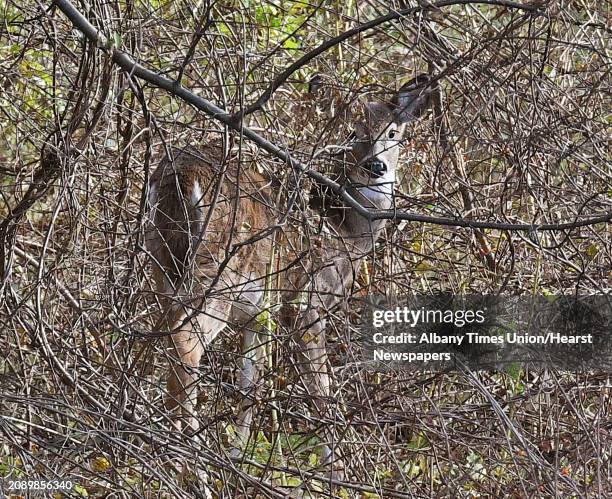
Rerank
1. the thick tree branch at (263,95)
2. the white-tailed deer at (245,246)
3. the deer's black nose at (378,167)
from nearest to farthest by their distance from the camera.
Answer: the thick tree branch at (263,95), the white-tailed deer at (245,246), the deer's black nose at (378,167)

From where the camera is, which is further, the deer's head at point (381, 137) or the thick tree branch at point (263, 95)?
the deer's head at point (381, 137)

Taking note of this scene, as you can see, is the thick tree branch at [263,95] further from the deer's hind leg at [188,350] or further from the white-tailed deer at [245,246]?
the deer's hind leg at [188,350]

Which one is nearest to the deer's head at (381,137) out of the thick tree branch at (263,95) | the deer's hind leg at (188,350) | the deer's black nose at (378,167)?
the deer's black nose at (378,167)

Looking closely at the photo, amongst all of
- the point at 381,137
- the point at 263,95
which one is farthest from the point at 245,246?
the point at 263,95

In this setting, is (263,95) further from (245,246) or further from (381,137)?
(381,137)

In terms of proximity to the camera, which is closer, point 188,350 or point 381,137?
point 188,350

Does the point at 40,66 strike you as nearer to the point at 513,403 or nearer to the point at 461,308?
the point at 461,308

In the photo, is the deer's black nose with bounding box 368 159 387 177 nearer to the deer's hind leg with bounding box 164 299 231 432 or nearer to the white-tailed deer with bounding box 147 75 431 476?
the white-tailed deer with bounding box 147 75 431 476

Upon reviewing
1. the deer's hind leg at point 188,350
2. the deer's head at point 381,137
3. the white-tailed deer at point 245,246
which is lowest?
the deer's hind leg at point 188,350

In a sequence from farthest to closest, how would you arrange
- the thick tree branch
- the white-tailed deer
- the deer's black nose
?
the deer's black nose < the white-tailed deer < the thick tree branch

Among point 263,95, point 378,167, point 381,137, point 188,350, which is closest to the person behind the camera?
point 263,95

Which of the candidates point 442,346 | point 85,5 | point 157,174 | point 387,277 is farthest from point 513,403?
point 85,5

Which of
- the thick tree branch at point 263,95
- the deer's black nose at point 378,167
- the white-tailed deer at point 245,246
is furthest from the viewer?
the deer's black nose at point 378,167

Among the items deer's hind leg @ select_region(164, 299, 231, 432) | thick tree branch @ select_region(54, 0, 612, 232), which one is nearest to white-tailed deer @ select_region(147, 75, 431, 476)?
deer's hind leg @ select_region(164, 299, 231, 432)
